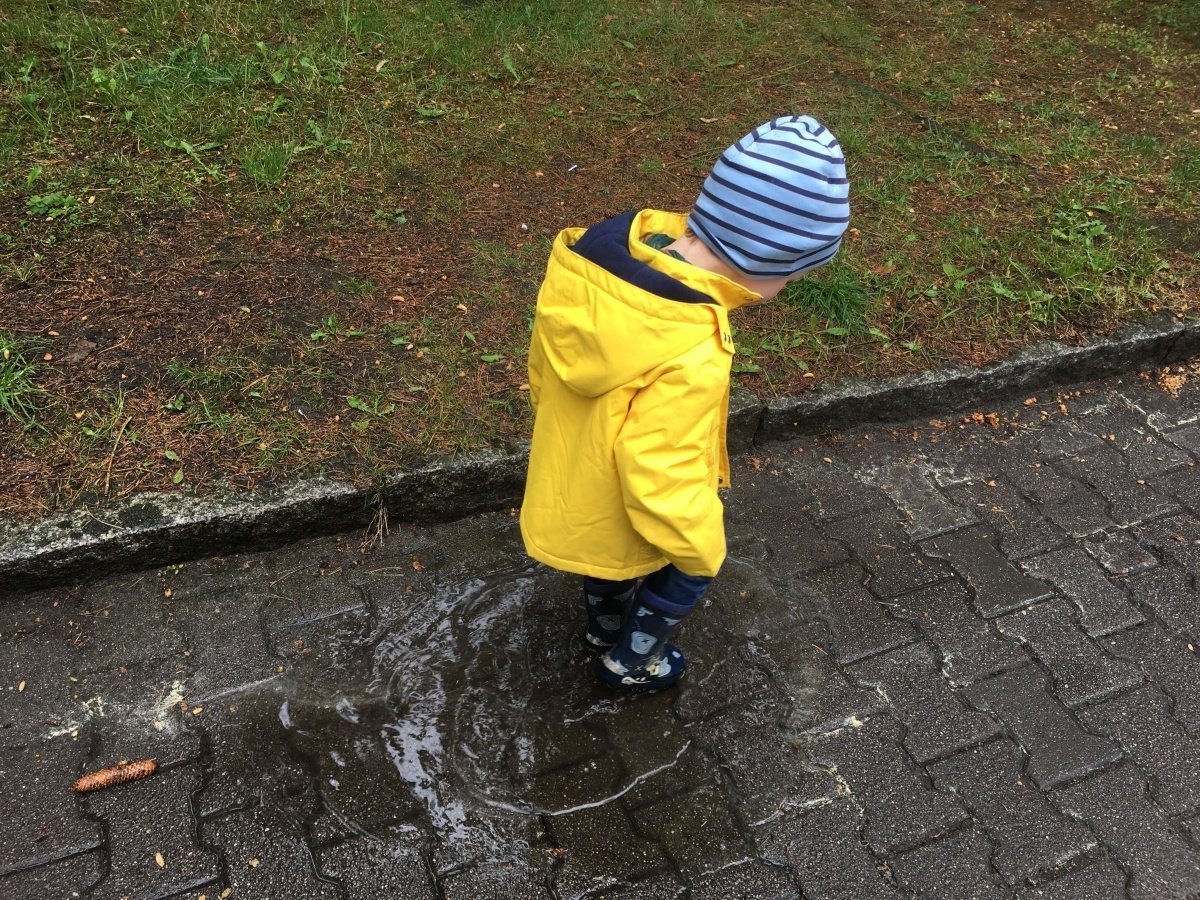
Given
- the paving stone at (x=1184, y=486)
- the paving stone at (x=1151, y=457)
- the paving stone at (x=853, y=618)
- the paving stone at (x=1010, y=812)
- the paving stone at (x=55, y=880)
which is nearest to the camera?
the paving stone at (x=55, y=880)

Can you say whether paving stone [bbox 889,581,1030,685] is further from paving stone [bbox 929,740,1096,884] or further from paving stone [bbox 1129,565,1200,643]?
paving stone [bbox 1129,565,1200,643]

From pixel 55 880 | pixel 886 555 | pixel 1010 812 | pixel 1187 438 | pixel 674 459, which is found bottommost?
pixel 55 880

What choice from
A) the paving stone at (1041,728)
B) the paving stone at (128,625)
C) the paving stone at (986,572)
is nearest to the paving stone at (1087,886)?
the paving stone at (1041,728)

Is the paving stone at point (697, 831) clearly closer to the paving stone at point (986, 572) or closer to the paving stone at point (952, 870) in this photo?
the paving stone at point (952, 870)

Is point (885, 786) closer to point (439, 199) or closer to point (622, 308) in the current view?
point (622, 308)

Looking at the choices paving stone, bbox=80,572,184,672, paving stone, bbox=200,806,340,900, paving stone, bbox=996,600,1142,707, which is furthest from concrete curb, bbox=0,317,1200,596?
paving stone, bbox=996,600,1142,707

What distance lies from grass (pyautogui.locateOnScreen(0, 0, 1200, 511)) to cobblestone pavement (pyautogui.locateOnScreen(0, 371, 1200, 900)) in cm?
51

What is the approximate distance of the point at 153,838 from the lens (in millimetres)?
2088

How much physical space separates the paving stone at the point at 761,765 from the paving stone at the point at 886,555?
0.69 m

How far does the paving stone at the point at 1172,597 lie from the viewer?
2814 millimetres

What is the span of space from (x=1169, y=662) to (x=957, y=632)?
25.2 inches

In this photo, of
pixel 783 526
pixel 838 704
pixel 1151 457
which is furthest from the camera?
pixel 1151 457

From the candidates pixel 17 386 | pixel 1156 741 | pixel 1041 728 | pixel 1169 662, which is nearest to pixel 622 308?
pixel 1041 728

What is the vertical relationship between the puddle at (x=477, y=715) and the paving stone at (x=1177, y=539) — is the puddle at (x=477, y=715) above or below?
below
